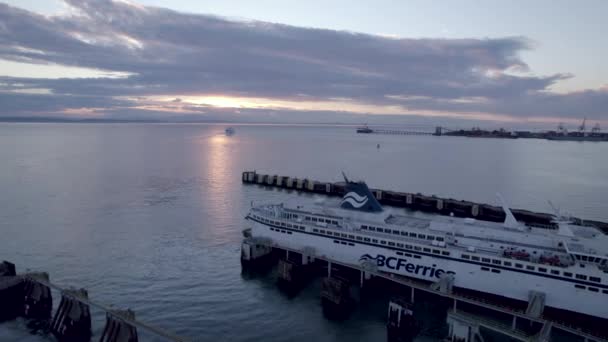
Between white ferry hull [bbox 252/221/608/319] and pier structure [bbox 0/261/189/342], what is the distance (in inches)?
661

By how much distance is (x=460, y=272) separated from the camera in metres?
31.4

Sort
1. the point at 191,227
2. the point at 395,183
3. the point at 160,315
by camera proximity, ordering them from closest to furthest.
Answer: the point at 160,315
the point at 191,227
the point at 395,183

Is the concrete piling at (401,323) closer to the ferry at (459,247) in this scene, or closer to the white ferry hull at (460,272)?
the ferry at (459,247)

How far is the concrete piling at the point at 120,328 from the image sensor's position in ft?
77.0

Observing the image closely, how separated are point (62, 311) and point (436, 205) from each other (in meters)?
55.0

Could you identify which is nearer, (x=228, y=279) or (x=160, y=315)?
(x=160, y=315)

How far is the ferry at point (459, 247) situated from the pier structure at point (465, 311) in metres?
0.84

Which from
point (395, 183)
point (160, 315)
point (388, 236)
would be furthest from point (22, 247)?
point (395, 183)

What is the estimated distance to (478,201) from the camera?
230 ft

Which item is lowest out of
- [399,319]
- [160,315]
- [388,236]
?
[160,315]

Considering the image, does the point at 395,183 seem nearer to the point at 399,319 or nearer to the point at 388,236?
the point at 388,236

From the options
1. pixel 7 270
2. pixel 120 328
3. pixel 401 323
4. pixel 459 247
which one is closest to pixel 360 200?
pixel 459 247

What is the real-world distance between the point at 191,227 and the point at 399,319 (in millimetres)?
A: 33182

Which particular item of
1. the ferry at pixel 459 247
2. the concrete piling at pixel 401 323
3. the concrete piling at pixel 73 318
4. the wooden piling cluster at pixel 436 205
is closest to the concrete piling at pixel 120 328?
the concrete piling at pixel 73 318
